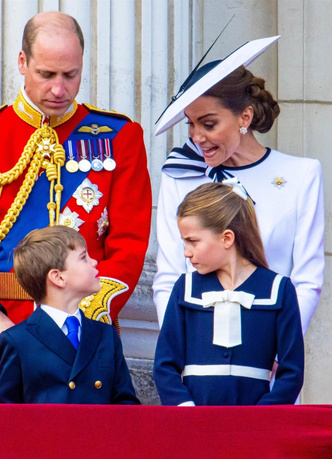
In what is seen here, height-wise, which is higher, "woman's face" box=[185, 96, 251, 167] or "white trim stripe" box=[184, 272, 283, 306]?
"woman's face" box=[185, 96, 251, 167]

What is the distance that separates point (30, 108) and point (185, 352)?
40.8 inches

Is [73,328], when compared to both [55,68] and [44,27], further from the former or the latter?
[44,27]

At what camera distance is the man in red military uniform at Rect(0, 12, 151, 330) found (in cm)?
385

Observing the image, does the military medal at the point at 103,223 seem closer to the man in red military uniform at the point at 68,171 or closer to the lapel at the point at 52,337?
the man in red military uniform at the point at 68,171

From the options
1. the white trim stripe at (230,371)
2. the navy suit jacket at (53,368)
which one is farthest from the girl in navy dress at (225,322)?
the navy suit jacket at (53,368)

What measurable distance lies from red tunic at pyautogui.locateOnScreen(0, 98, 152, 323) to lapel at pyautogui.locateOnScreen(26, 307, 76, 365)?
Result: 378 mm

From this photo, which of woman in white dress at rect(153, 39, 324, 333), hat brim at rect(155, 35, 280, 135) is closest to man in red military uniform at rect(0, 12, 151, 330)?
woman in white dress at rect(153, 39, 324, 333)

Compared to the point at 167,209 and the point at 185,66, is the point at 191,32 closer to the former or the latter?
the point at 185,66

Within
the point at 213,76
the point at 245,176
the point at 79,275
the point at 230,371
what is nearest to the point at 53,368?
the point at 79,275

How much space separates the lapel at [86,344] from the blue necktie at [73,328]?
0.07 feet

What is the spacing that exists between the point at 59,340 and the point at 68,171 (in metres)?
0.76

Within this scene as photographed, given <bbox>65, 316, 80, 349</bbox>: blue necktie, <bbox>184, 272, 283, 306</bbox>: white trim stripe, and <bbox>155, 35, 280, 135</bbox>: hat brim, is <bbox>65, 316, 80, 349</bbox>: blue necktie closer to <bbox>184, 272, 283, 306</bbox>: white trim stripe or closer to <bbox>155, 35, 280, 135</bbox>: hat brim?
<bbox>184, 272, 283, 306</bbox>: white trim stripe

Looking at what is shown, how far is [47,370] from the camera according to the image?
11.1ft

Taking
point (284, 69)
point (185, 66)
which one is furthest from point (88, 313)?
point (284, 69)
